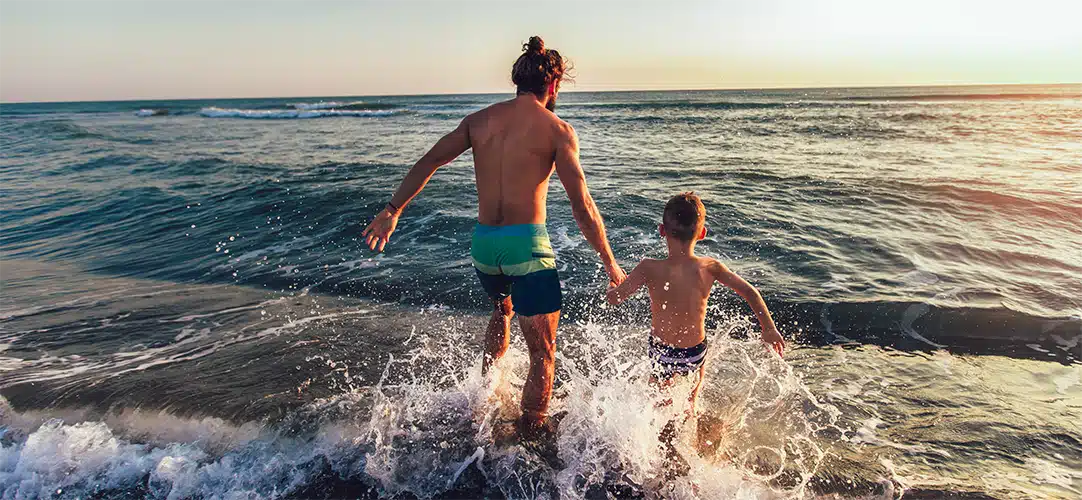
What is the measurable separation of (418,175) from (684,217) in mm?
1679

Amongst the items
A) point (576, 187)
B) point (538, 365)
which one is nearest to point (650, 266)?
point (576, 187)

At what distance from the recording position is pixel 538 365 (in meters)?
3.62

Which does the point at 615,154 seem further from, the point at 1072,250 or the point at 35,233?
the point at 35,233

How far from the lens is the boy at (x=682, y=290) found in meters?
3.48

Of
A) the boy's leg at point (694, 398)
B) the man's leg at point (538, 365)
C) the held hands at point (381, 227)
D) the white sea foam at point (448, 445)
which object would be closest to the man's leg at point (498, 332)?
the white sea foam at point (448, 445)

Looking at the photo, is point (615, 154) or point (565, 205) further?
point (615, 154)

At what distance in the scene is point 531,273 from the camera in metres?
3.40

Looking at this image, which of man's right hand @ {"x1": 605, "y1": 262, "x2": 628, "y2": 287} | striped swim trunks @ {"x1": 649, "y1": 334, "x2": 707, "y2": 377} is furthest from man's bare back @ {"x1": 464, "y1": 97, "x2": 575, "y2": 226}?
striped swim trunks @ {"x1": 649, "y1": 334, "x2": 707, "y2": 377}

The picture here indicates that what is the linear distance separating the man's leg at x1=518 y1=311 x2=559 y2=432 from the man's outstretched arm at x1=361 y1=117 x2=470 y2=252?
102 centimetres

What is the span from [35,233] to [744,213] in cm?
1252

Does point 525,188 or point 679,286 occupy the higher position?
point 525,188

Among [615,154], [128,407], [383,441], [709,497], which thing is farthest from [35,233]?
[615,154]

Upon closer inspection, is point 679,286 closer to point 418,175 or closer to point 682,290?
point 682,290

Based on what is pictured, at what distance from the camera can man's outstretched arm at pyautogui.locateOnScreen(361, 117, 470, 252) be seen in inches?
133
